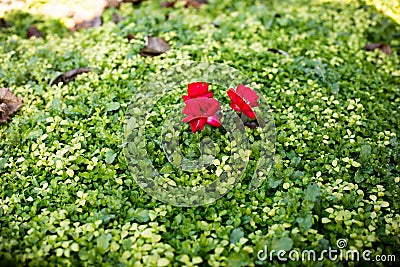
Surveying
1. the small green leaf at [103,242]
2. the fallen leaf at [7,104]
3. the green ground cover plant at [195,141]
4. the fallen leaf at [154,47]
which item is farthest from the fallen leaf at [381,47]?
the fallen leaf at [7,104]

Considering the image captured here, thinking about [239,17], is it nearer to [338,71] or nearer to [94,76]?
[338,71]

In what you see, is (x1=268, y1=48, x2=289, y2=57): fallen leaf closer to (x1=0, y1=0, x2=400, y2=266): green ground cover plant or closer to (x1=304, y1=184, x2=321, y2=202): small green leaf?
(x1=0, y1=0, x2=400, y2=266): green ground cover plant

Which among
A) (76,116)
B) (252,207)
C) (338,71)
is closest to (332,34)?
(338,71)

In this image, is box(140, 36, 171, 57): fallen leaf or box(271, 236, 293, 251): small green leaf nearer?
box(271, 236, 293, 251): small green leaf

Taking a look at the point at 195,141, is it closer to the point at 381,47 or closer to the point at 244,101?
the point at 244,101

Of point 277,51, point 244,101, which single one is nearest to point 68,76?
point 244,101

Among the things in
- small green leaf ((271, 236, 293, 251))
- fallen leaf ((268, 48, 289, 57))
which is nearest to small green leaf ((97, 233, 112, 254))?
small green leaf ((271, 236, 293, 251))

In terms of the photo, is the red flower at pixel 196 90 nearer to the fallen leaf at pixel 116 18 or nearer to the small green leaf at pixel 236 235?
the small green leaf at pixel 236 235
